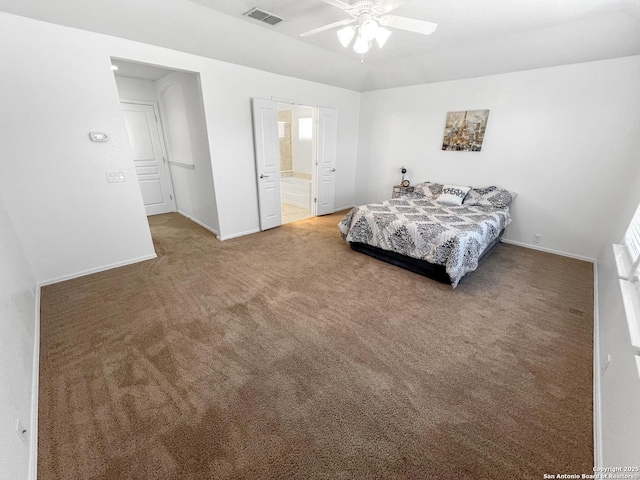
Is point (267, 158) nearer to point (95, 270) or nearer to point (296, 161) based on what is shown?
point (95, 270)

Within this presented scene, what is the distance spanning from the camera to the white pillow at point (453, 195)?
4.15m

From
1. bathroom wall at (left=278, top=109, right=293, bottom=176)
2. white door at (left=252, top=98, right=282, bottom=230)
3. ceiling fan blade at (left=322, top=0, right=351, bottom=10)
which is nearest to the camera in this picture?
ceiling fan blade at (left=322, top=0, right=351, bottom=10)

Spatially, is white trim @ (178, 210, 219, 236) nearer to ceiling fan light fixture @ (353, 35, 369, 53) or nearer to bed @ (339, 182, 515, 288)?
bed @ (339, 182, 515, 288)

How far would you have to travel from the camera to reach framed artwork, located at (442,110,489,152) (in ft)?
13.6

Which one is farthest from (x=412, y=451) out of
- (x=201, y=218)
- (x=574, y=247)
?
(x=201, y=218)

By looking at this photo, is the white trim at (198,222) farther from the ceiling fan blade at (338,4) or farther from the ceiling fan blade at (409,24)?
the ceiling fan blade at (409,24)

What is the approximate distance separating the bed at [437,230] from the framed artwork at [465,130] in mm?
702

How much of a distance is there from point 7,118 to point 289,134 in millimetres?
5611

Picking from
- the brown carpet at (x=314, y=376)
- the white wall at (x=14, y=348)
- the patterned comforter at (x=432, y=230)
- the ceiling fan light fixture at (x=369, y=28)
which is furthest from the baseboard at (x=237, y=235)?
the ceiling fan light fixture at (x=369, y=28)

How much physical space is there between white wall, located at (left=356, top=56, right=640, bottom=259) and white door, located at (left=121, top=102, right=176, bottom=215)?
4.83 meters

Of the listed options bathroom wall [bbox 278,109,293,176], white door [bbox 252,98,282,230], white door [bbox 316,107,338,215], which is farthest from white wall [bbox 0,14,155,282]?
bathroom wall [bbox 278,109,293,176]

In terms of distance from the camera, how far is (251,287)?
2.89 meters

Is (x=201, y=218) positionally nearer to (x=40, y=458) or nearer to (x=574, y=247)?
(x=40, y=458)

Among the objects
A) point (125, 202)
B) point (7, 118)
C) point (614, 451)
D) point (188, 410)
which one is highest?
point (7, 118)
